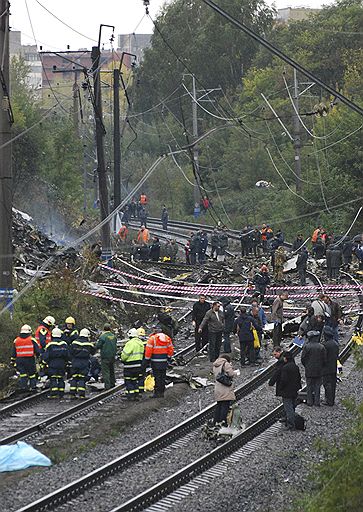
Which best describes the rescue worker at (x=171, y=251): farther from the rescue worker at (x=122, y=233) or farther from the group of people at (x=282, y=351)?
the group of people at (x=282, y=351)

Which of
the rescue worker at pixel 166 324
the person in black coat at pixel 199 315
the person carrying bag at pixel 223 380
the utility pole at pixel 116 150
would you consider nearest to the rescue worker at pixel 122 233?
the utility pole at pixel 116 150

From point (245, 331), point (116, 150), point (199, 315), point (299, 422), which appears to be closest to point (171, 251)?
point (116, 150)

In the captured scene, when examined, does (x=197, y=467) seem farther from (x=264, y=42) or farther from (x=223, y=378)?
(x=264, y=42)

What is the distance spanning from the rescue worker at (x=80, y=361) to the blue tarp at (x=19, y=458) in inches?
159

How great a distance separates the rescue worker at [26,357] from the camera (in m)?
19.9

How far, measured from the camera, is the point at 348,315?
28.8 m

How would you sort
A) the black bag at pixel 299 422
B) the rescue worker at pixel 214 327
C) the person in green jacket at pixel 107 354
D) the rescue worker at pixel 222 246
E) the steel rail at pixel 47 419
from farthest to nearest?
the rescue worker at pixel 222 246 < the rescue worker at pixel 214 327 < the person in green jacket at pixel 107 354 < the black bag at pixel 299 422 < the steel rail at pixel 47 419

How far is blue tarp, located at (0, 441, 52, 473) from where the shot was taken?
48.5 ft

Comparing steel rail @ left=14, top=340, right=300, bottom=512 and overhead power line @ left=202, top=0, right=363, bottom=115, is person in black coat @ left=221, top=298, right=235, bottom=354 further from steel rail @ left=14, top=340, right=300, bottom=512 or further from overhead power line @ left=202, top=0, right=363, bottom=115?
overhead power line @ left=202, top=0, right=363, bottom=115

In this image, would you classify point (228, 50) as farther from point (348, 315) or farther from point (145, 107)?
point (348, 315)

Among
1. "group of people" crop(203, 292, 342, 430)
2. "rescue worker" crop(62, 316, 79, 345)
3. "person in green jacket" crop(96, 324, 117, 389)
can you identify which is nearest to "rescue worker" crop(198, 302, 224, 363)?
"group of people" crop(203, 292, 342, 430)

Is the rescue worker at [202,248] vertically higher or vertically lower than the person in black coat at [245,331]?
higher

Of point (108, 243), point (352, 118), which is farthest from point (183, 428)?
point (352, 118)

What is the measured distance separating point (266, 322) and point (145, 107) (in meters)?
68.0
